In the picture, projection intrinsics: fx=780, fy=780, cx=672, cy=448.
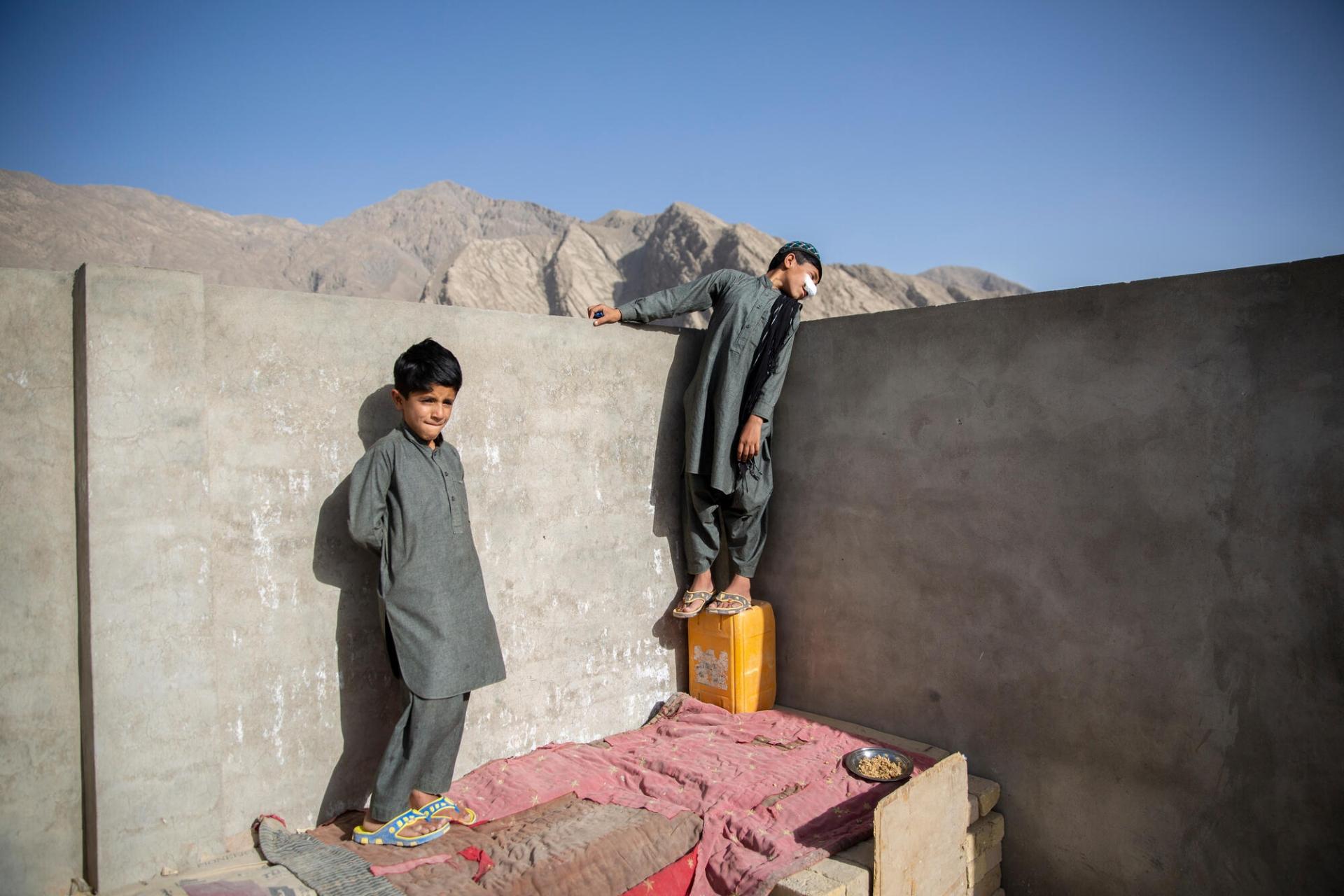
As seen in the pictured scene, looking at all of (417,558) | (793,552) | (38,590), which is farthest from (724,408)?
(38,590)

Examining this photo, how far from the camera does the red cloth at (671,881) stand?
2.39 meters

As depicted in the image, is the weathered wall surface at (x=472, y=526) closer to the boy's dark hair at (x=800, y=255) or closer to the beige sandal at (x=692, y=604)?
the beige sandal at (x=692, y=604)

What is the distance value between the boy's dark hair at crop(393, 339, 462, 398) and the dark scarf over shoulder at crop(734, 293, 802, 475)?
1.35 metres

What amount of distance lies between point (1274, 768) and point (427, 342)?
9.65ft

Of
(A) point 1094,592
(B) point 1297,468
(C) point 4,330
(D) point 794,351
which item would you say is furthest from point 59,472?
(B) point 1297,468

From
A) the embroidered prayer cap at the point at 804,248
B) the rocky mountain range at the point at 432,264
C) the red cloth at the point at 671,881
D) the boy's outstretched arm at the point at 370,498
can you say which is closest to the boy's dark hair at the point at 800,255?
the embroidered prayer cap at the point at 804,248

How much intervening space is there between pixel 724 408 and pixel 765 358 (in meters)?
0.29

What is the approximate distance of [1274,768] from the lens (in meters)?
2.39

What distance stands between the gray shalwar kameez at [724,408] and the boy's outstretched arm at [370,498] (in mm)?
1339

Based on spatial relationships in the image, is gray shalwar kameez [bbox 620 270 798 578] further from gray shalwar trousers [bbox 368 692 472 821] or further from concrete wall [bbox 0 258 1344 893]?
gray shalwar trousers [bbox 368 692 472 821]

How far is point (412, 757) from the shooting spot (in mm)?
2414

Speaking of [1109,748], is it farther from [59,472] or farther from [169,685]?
[59,472]

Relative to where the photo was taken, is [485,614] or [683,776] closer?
[485,614]

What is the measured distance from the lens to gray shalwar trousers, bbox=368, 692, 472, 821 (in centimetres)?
240
